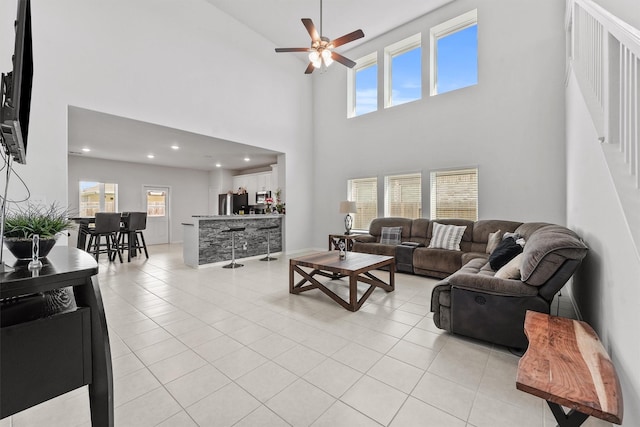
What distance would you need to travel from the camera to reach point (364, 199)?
22.2 feet

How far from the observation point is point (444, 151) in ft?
17.8

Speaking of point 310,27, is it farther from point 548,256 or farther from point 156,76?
point 548,256

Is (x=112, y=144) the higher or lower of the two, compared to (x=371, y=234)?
higher

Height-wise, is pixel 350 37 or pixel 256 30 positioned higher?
pixel 256 30

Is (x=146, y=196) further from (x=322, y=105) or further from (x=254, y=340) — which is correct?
(x=254, y=340)

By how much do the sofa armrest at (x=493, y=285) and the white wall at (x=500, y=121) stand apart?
3.01 m

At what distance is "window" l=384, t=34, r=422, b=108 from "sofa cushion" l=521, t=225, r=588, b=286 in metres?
4.55

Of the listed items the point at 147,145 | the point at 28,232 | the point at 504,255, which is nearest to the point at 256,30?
the point at 147,145

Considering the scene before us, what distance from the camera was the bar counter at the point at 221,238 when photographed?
557 centimetres

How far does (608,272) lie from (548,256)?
0.41 m

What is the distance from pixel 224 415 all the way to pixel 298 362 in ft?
2.19

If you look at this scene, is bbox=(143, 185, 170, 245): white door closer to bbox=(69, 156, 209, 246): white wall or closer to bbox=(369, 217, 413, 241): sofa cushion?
bbox=(69, 156, 209, 246): white wall

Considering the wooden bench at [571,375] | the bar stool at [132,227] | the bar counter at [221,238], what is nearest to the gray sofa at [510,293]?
the wooden bench at [571,375]

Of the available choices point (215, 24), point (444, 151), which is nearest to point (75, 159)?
point (215, 24)
